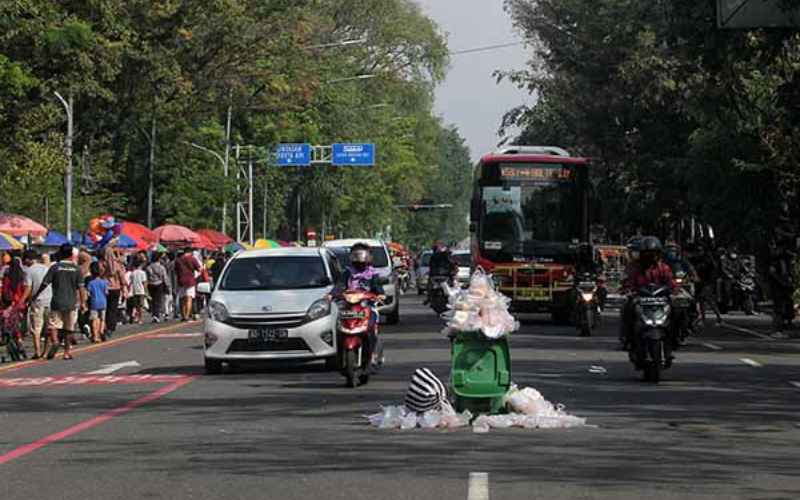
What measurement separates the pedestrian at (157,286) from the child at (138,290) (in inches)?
7.9

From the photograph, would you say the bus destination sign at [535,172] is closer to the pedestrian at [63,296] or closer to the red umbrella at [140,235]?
the pedestrian at [63,296]

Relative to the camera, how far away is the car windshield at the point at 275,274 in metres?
24.1

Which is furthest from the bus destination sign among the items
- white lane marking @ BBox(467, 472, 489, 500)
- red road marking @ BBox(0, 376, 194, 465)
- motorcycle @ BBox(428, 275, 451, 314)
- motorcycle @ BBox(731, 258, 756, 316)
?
white lane marking @ BBox(467, 472, 489, 500)

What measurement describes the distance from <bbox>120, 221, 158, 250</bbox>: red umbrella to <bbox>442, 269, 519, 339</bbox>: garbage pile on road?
3601 cm

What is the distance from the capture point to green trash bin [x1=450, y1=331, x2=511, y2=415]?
16328 millimetres

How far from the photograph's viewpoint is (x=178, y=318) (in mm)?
47125

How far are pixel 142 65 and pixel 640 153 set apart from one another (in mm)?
16113

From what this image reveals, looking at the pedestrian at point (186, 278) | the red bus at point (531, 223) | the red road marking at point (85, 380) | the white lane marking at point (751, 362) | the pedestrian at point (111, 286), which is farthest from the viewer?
the pedestrian at point (186, 278)

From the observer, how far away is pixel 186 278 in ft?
145

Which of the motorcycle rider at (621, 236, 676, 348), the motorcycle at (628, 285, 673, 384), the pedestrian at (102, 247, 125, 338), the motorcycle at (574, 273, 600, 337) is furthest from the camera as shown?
the pedestrian at (102, 247, 125, 338)

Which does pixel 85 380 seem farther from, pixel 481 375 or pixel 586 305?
pixel 586 305

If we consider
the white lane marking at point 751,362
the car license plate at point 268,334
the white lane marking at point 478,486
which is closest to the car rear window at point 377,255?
the white lane marking at point 751,362

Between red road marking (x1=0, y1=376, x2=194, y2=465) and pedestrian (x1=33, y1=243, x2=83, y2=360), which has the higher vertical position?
pedestrian (x1=33, y1=243, x2=83, y2=360)

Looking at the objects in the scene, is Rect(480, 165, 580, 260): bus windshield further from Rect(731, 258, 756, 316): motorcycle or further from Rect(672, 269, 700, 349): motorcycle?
Rect(731, 258, 756, 316): motorcycle
